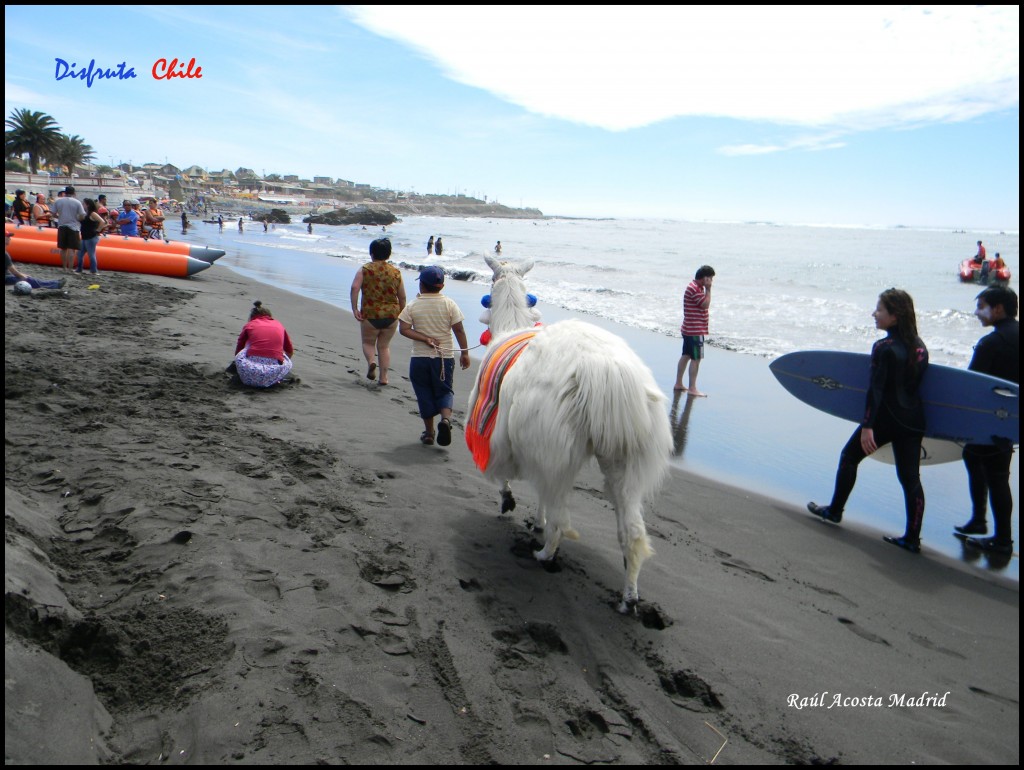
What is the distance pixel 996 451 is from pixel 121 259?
1701 cm

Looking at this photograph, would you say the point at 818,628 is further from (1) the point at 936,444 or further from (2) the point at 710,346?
(2) the point at 710,346

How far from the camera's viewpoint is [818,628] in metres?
3.43

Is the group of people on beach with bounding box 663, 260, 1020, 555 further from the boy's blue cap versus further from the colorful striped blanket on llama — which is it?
the boy's blue cap

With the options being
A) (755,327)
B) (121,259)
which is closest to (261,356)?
(121,259)

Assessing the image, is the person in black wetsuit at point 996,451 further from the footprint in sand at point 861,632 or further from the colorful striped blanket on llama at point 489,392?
the colorful striped blanket on llama at point 489,392

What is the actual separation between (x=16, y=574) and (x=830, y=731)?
11.7ft

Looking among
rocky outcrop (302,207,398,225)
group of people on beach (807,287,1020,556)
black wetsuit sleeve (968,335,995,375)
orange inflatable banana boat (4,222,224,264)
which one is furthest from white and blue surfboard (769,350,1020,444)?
rocky outcrop (302,207,398,225)

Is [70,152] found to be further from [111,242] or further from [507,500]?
[507,500]

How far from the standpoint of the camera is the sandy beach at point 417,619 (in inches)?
88.5

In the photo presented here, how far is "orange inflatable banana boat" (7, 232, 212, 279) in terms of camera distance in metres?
13.7

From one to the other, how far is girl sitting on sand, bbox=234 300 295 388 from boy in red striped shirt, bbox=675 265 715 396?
212 inches

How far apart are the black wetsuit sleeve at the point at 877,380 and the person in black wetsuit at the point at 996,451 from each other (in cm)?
78

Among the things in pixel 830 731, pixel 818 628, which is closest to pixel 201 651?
pixel 830 731

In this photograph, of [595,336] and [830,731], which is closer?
[830,731]
